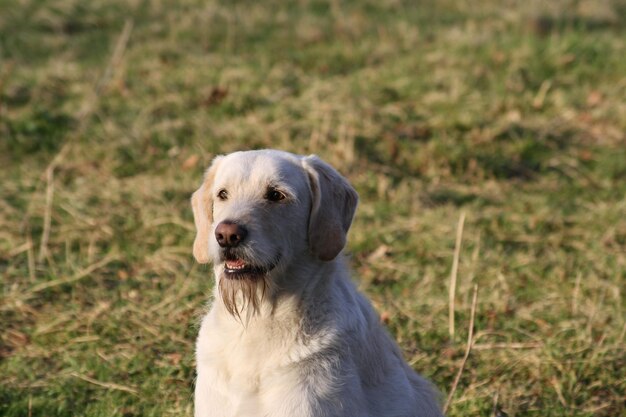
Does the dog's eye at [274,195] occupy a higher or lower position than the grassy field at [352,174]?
higher

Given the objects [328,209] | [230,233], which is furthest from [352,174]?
[230,233]

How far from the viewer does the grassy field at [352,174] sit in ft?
18.1

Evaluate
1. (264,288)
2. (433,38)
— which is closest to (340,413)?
(264,288)

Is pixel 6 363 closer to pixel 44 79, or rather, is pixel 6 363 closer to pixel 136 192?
pixel 136 192

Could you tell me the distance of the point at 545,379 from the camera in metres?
5.35

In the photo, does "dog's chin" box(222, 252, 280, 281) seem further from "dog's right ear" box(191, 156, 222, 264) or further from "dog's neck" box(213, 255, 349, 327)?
"dog's right ear" box(191, 156, 222, 264)

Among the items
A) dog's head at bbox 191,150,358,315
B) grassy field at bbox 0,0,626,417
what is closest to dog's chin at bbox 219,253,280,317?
dog's head at bbox 191,150,358,315

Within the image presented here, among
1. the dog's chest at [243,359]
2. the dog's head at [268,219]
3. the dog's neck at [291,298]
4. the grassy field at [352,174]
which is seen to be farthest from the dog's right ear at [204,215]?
the grassy field at [352,174]

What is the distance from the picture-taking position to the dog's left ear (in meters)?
3.92

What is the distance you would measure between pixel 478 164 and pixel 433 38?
12.5 ft

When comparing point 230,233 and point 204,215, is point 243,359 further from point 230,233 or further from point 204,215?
point 204,215

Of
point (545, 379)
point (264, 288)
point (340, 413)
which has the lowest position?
point (545, 379)

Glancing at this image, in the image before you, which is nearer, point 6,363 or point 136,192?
point 6,363

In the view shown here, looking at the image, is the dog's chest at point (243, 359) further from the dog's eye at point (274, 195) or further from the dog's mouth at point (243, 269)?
the dog's eye at point (274, 195)
